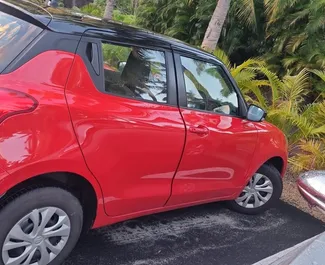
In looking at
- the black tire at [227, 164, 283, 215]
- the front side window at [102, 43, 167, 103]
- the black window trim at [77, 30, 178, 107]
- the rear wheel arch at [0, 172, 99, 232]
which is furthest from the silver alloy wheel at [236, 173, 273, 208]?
the rear wheel arch at [0, 172, 99, 232]

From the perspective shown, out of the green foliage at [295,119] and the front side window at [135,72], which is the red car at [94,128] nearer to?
the front side window at [135,72]

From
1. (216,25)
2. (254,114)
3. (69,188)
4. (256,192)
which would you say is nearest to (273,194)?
(256,192)

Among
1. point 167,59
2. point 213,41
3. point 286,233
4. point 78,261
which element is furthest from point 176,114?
point 213,41

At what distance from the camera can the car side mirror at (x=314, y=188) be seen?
230cm

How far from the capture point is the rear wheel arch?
2.44 meters

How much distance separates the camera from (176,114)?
3207 millimetres

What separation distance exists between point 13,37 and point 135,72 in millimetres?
948

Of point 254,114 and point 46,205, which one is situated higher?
point 254,114

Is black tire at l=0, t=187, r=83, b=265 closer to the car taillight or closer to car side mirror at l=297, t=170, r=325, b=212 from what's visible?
the car taillight

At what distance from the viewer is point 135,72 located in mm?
3125

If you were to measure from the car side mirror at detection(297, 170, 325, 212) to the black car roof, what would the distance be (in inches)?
62.3

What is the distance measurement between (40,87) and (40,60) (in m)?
0.18

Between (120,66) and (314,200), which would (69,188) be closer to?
(120,66)

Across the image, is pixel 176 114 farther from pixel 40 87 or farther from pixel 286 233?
pixel 286 233
